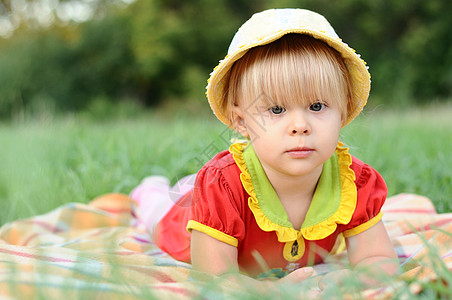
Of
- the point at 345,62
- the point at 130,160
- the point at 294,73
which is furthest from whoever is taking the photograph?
the point at 130,160

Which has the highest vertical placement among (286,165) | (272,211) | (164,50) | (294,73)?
(164,50)

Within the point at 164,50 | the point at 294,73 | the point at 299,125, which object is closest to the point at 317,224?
the point at 299,125

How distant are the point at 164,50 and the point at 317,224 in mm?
12894

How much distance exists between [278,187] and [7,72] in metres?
13.9

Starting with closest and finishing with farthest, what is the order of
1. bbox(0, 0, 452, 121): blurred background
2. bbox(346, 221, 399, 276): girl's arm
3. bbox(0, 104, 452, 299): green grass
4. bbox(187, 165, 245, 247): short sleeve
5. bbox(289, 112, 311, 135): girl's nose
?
bbox(289, 112, 311, 135): girl's nose, bbox(187, 165, 245, 247): short sleeve, bbox(346, 221, 399, 276): girl's arm, bbox(0, 104, 452, 299): green grass, bbox(0, 0, 452, 121): blurred background

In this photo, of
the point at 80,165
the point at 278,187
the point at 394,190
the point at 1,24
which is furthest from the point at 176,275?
the point at 1,24

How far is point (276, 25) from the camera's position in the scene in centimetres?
144

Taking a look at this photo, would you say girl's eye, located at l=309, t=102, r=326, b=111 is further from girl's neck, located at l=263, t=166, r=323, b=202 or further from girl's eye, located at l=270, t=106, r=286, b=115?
girl's neck, located at l=263, t=166, r=323, b=202

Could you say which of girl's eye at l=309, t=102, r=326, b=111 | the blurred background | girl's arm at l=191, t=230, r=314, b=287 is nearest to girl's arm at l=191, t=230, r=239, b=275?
girl's arm at l=191, t=230, r=314, b=287

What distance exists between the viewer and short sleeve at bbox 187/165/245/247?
1464 mm

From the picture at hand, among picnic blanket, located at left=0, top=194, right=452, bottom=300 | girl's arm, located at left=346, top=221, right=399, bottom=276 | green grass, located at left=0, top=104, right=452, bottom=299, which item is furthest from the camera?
green grass, located at left=0, top=104, right=452, bottom=299

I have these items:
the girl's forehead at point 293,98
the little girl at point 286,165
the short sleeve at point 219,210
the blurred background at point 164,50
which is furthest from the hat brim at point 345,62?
the blurred background at point 164,50

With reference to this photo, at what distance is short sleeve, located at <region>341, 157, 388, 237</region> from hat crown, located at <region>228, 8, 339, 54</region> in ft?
1.62

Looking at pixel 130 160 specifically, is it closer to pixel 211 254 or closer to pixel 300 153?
pixel 211 254
